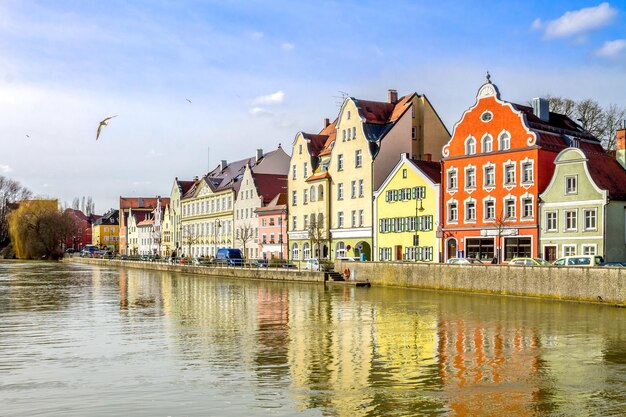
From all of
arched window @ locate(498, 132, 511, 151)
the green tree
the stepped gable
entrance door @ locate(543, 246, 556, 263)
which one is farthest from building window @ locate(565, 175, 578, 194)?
the green tree

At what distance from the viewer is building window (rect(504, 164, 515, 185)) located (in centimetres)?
5909

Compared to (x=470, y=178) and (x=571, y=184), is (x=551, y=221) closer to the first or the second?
(x=571, y=184)

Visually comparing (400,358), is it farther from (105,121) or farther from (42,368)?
(105,121)

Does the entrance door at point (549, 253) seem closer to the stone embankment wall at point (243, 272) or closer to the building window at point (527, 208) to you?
the building window at point (527, 208)

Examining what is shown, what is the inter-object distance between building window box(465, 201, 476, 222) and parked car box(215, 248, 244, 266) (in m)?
28.4

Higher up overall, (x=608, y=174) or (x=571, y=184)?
(x=608, y=174)

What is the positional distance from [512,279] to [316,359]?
24933 mm

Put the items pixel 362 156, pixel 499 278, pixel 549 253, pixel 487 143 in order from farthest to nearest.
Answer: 1. pixel 362 156
2. pixel 487 143
3. pixel 549 253
4. pixel 499 278

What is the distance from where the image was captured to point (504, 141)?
59.8 meters

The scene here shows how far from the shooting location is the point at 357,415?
17484 millimetres

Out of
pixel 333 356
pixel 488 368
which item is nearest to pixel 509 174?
pixel 333 356

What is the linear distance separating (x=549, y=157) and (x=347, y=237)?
2514 cm

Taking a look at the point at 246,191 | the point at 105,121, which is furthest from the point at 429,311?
the point at 246,191

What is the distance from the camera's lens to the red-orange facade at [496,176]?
57688 millimetres
